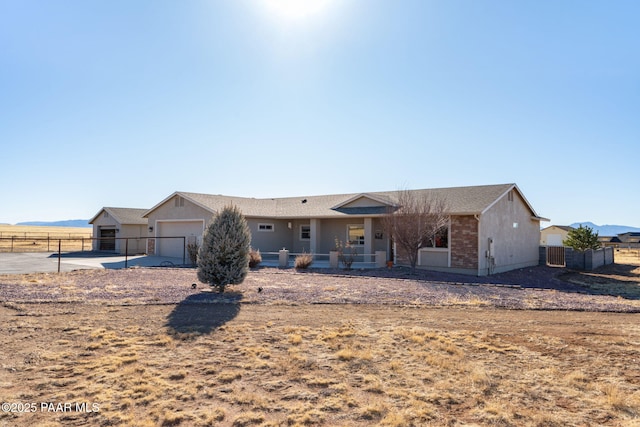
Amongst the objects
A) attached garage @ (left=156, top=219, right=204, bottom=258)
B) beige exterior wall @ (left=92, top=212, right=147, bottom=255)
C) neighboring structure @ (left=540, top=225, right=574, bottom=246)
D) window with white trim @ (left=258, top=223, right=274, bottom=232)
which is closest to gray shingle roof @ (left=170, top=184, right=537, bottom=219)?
window with white trim @ (left=258, top=223, right=274, bottom=232)

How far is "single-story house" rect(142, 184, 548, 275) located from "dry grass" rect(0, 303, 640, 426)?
11.0 meters

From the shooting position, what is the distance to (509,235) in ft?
77.5

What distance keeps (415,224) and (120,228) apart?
938 inches

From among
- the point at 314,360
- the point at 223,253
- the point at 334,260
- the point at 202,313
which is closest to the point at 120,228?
the point at 334,260

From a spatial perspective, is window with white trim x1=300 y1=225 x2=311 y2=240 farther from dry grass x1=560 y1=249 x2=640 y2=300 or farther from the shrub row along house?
dry grass x1=560 y1=249 x2=640 y2=300

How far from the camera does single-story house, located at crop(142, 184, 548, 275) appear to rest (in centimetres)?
2083

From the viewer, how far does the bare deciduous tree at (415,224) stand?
20.0 meters

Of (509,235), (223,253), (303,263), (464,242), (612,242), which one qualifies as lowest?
(303,263)

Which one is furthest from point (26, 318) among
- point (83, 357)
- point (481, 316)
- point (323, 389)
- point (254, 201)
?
point (254, 201)

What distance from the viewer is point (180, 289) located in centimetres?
1391

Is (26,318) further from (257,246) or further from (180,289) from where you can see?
(257,246)

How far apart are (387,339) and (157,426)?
4507 millimetres

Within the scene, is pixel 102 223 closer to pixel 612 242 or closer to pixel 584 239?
pixel 584 239

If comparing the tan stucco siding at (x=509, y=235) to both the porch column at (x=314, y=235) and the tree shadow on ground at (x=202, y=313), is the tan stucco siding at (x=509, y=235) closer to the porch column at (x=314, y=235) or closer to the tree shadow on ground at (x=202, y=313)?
the porch column at (x=314, y=235)
